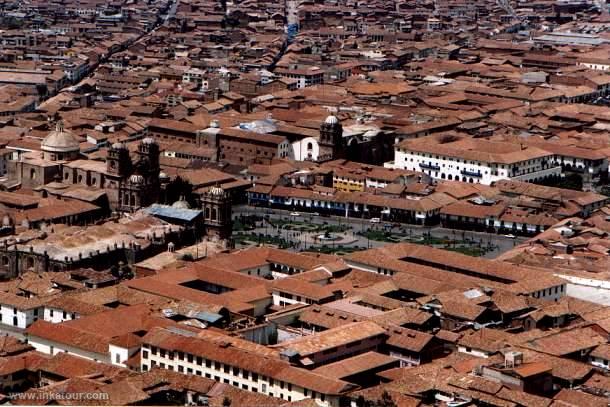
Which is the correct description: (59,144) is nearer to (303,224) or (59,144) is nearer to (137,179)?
(137,179)

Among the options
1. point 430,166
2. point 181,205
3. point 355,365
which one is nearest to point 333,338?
point 355,365

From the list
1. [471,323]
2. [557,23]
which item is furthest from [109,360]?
[557,23]

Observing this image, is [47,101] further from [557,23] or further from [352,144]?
[557,23]

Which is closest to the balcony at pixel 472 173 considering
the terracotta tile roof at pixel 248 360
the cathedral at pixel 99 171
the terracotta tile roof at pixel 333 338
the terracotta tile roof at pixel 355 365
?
the cathedral at pixel 99 171

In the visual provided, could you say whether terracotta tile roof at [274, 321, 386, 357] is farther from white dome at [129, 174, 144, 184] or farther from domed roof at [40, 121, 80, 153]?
domed roof at [40, 121, 80, 153]

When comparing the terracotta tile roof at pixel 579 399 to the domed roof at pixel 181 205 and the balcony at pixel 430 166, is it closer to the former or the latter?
the domed roof at pixel 181 205

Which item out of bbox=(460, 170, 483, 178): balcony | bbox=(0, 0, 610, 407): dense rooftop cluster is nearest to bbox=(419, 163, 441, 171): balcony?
bbox=(0, 0, 610, 407): dense rooftop cluster
